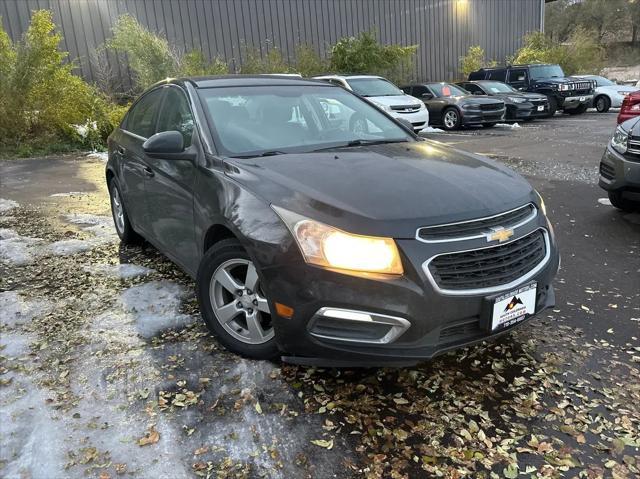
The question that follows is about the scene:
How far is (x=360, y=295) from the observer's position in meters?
2.34

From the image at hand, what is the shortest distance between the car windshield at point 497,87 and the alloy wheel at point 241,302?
51.4 feet

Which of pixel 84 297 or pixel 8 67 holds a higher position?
pixel 8 67

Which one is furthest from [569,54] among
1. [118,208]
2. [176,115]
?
[176,115]

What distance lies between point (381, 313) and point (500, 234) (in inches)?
27.5

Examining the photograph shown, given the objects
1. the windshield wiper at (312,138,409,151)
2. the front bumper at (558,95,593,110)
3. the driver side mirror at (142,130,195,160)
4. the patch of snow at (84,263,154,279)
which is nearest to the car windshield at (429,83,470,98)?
the front bumper at (558,95,593,110)

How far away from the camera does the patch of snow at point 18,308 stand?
3.57 m

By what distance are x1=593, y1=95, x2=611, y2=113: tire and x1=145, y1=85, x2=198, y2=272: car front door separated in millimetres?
19050

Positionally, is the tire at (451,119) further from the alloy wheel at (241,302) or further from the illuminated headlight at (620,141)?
the alloy wheel at (241,302)

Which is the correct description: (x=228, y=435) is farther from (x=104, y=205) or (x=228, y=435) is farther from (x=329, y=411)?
(x=104, y=205)

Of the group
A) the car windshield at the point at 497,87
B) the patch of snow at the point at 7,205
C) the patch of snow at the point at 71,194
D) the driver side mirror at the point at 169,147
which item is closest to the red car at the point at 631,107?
the driver side mirror at the point at 169,147

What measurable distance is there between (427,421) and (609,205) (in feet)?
15.6

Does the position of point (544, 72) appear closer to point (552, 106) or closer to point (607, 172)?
point (552, 106)

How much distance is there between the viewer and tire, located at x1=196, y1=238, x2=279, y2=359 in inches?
110

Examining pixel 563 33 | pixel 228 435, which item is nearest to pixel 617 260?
pixel 228 435
